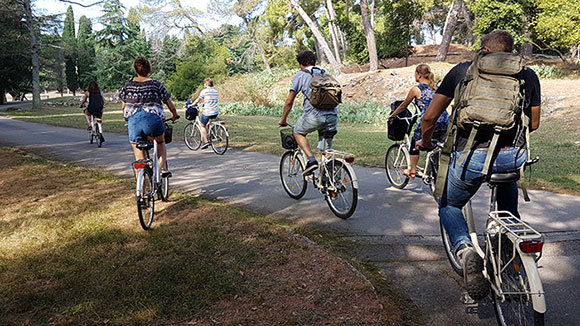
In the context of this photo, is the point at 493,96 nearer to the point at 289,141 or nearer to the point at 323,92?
the point at 323,92

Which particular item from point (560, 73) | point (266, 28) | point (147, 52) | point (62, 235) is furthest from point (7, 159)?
point (147, 52)

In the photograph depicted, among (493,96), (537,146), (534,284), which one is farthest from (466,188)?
(537,146)

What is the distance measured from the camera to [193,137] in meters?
12.2

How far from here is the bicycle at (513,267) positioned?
252cm

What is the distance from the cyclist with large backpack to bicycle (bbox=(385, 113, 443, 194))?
2838mm

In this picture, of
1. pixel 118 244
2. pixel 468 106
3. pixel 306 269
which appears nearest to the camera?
pixel 468 106

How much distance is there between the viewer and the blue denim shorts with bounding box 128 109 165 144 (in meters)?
5.68

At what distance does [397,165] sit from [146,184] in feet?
12.5

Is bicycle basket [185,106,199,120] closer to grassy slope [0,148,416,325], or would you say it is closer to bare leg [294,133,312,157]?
grassy slope [0,148,416,325]

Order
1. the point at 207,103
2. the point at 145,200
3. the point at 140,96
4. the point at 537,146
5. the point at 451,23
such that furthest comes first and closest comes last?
the point at 451,23 → the point at 537,146 → the point at 207,103 → the point at 140,96 → the point at 145,200

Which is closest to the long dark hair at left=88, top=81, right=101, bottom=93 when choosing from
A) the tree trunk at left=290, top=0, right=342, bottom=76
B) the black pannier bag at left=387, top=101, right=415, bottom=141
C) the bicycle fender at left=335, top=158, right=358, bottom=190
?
the black pannier bag at left=387, top=101, right=415, bottom=141

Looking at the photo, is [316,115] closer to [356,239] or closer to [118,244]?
[356,239]

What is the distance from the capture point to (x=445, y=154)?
3078 millimetres

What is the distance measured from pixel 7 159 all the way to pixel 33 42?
3085 centimetres
